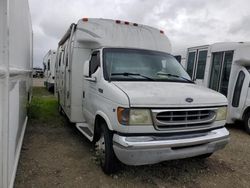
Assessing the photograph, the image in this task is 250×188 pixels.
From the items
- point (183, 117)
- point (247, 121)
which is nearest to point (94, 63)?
point (183, 117)

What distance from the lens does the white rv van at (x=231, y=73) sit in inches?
301

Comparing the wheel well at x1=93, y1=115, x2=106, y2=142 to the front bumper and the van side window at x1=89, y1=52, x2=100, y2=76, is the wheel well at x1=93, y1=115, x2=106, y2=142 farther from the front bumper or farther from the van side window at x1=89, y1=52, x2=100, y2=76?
the van side window at x1=89, y1=52, x2=100, y2=76

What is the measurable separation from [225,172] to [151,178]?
1455 millimetres

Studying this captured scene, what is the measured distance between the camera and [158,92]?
145 inches

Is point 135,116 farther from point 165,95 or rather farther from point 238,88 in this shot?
point 238,88

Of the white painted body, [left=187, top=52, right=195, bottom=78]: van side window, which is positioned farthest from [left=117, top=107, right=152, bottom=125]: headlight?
[left=187, top=52, right=195, bottom=78]: van side window

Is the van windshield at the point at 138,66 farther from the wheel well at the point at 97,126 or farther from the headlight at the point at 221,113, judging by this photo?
the headlight at the point at 221,113

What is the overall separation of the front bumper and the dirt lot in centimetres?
58

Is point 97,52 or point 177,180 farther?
point 97,52

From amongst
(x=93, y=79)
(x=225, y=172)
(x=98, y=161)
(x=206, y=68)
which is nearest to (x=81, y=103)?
(x=93, y=79)

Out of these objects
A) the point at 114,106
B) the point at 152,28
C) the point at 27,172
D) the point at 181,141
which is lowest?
the point at 27,172

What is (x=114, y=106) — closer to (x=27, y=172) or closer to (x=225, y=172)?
(x=27, y=172)

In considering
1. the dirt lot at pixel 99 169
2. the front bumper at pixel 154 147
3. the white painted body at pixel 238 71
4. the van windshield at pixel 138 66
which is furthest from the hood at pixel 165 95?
the white painted body at pixel 238 71

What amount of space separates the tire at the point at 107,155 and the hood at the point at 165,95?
759 mm
